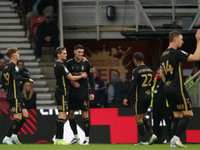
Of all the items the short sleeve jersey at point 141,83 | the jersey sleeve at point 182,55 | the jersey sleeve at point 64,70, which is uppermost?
the jersey sleeve at point 182,55

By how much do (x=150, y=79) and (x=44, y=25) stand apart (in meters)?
5.82

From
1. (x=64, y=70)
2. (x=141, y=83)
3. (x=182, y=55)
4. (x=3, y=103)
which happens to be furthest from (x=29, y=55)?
(x=182, y=55)

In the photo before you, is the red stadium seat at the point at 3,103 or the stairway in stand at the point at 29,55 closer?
the red stadium seat at the point at 3,103

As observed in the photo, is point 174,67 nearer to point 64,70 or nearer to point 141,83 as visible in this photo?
point 141,83

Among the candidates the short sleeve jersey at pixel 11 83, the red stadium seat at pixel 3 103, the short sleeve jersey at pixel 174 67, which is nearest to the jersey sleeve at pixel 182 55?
the short sleeve jersey at pixel 174 67

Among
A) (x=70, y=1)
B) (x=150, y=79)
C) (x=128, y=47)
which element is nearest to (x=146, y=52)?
(x=128, y=47)

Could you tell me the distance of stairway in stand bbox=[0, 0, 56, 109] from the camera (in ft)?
49.0

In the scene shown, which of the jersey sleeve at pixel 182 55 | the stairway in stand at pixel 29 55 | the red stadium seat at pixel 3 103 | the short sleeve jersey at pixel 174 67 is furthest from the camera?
the stairway in stand at pixel 29 55

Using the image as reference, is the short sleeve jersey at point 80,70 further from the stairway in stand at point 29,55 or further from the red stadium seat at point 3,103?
the stairway in stand at point 29,55

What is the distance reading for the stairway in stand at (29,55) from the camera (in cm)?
1493

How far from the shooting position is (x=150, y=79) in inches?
409

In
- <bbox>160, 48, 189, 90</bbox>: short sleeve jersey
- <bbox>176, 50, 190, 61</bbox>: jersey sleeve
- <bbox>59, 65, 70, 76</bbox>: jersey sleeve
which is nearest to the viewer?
<bbox>176, 50, 190, 61</bbox>: jersey sleeve

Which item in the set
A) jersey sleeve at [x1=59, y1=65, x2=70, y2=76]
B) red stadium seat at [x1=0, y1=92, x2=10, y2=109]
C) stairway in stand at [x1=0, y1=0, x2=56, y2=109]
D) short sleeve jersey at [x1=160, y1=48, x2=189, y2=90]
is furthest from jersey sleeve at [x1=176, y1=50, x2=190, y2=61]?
stairway in stand at [x1=0, y1=0, x2=56, y2=109]

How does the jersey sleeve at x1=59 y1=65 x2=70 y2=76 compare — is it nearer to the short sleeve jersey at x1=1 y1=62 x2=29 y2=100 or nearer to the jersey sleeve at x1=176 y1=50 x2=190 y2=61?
the short sleeve jersey at x1=1 y1=62 x2=29 y2=100
